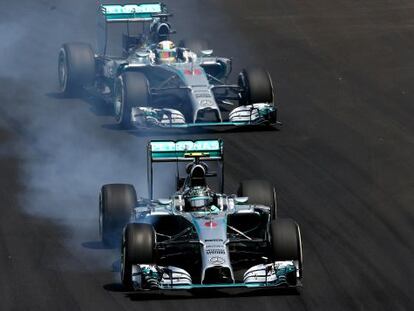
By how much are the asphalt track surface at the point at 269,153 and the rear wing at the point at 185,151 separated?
1933 millimetres

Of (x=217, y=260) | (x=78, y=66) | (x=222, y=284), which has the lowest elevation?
(x=222, y=284)

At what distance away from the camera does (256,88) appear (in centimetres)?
3853

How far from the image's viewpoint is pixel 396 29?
50.0 m

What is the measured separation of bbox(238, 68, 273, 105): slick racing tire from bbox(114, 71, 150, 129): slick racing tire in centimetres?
245

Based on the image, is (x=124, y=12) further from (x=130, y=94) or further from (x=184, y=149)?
(x=184, y=149)

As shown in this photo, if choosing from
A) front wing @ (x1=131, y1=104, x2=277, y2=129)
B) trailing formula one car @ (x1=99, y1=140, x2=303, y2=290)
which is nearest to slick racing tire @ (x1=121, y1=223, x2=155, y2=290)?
trailing formula one car @ (x1=99, y1=140, x2=303, y2=290)

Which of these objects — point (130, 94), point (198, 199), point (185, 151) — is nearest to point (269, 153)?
point (130, 94)

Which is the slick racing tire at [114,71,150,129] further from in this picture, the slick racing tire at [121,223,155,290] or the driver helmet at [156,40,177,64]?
the slick racing tire at [121,223,155,290]

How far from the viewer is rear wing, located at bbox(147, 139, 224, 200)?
28.4 metres

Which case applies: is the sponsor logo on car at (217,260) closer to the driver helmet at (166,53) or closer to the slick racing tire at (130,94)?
the slick racing tire at (130,94)

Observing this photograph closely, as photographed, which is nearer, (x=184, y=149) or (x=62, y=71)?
(x=184, y=149)

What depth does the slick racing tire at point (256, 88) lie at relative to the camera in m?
38.5

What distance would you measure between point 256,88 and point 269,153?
3236 mm

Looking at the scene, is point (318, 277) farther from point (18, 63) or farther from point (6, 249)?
point (18, 63)
